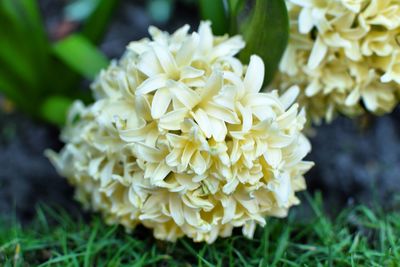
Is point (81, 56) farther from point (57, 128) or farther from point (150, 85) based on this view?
point (150, 85)

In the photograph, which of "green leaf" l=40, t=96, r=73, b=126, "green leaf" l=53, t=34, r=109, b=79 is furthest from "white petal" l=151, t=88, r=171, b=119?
"green leaf" l=40, t=96, r=73, b=126

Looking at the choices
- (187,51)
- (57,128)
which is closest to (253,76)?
(187,51)

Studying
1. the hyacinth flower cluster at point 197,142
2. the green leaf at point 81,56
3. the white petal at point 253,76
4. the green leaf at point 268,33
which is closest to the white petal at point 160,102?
the hyacinth flower cluster at point 197,142

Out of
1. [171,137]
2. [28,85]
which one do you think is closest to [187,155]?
[171,137]

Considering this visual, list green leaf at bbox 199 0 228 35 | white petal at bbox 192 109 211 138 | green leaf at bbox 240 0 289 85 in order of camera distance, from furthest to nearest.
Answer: green leaf at bbox 199 0 228 35 → green leaf at bbox 240 0 289 85 → white petal at bbox 192 109 211 138

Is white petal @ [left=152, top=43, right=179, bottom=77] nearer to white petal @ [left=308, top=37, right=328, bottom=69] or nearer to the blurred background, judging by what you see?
white petal @ [left=308, top=37, right=328, bottom=69]

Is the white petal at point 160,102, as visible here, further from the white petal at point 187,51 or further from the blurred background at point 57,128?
the blurred background at point 57,128

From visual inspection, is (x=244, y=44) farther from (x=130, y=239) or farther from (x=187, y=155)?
(x=130, y=239)

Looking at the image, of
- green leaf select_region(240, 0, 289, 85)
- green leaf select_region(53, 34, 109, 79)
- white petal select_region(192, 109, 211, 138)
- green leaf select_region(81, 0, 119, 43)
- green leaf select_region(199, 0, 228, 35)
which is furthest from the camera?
green leaf select_region(81, 0, 119, 43)
